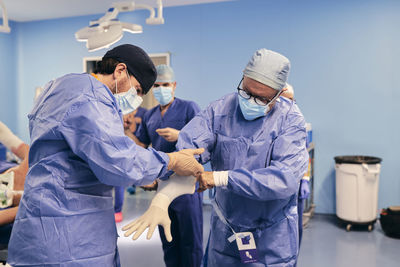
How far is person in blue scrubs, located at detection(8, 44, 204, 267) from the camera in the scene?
1172mm

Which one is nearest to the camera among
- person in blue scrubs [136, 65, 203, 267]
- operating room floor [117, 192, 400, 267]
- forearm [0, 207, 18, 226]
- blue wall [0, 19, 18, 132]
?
forearm [0, 207, 18, 226]

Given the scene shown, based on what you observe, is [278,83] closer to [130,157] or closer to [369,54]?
[130,157]

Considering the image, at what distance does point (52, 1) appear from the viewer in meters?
5.19

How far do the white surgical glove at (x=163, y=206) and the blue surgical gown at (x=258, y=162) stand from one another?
15 centimetres

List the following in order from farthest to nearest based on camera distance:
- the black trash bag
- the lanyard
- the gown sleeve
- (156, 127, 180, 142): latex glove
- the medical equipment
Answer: the medical equipment → the black trash bag → (156, 127, 180, 142): latex glove → the lanyard → the gown sleeve

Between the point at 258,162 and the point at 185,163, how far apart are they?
32 cm

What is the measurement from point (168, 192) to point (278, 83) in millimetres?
636

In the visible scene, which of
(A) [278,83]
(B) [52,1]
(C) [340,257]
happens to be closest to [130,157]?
(A) [278,83]

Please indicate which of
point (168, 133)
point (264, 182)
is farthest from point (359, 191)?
point (264, 182)

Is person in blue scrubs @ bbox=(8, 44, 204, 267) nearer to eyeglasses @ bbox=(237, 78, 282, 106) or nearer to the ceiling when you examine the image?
eyeglasses @ bbox=(237, 78, 282, 106)

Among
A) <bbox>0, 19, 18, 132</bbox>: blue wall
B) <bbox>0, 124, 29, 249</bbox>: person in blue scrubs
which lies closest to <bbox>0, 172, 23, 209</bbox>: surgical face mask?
<bbox>0, 124, 29, 249</bbox>: person in blue scrubs

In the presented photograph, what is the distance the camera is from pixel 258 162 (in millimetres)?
1521

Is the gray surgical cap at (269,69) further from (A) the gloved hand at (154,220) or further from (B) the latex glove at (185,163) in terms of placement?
(A) the gloved hand at (154,220)

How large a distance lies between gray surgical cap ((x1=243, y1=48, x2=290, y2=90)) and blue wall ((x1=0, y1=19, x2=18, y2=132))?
584cm
